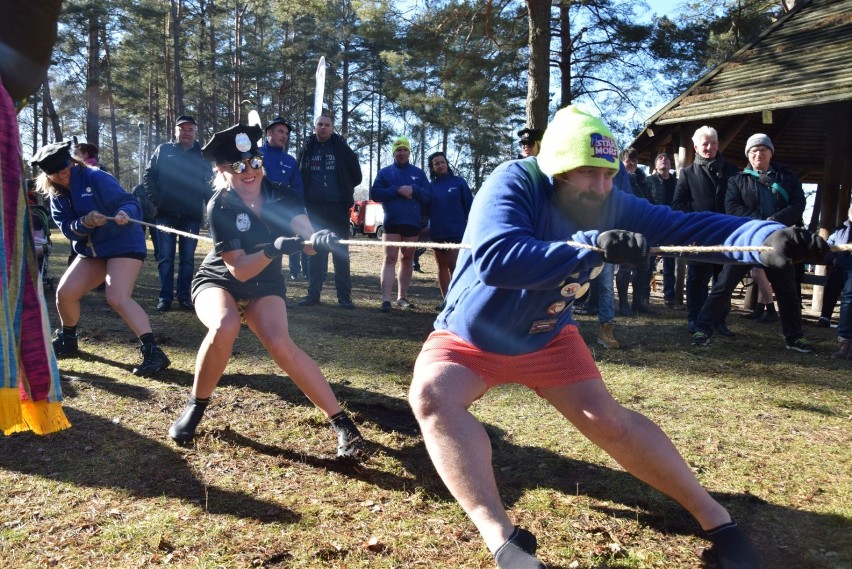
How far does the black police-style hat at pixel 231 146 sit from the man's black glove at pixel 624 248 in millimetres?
2390

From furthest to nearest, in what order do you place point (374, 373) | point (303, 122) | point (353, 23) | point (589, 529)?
1. point (303, 122)
2. point (353, 23)
3. point (374, 373)
4. point (589, 529)

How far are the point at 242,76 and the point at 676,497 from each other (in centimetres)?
3575

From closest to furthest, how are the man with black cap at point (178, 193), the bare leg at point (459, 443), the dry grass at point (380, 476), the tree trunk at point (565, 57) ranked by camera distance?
the bare leg at point (459, 443) < the dry grass at point (380, 476) < the man with black cap at point (178, 193) < the tree trunk at point (565, 57)

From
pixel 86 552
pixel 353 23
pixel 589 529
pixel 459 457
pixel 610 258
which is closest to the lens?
pixel 610 258

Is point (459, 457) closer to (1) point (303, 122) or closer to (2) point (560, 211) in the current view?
(2) point (560, 211)

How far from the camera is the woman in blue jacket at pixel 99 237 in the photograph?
5137 mm

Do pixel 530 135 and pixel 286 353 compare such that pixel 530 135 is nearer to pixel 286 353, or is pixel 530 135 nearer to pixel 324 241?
pixel 324 241

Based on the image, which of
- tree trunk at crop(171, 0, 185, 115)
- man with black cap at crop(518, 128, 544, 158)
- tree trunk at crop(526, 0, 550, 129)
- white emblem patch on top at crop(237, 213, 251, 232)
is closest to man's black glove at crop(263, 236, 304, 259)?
white emblem patch on top at crop(237, 213, 251, 232)

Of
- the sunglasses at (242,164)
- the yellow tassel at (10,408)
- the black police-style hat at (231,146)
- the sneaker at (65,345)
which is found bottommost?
the sneaker at (65,345)

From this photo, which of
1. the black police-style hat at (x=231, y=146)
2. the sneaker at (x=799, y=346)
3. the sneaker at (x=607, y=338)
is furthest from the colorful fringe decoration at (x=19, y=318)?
the sneaker at (x=799, y=346)

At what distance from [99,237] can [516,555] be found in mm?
4467

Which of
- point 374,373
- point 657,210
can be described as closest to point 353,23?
point 374,373

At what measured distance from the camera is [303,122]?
4150 cm

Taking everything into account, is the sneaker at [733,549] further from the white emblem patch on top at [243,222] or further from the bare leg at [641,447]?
the white emblem patch on top at [243,222]
